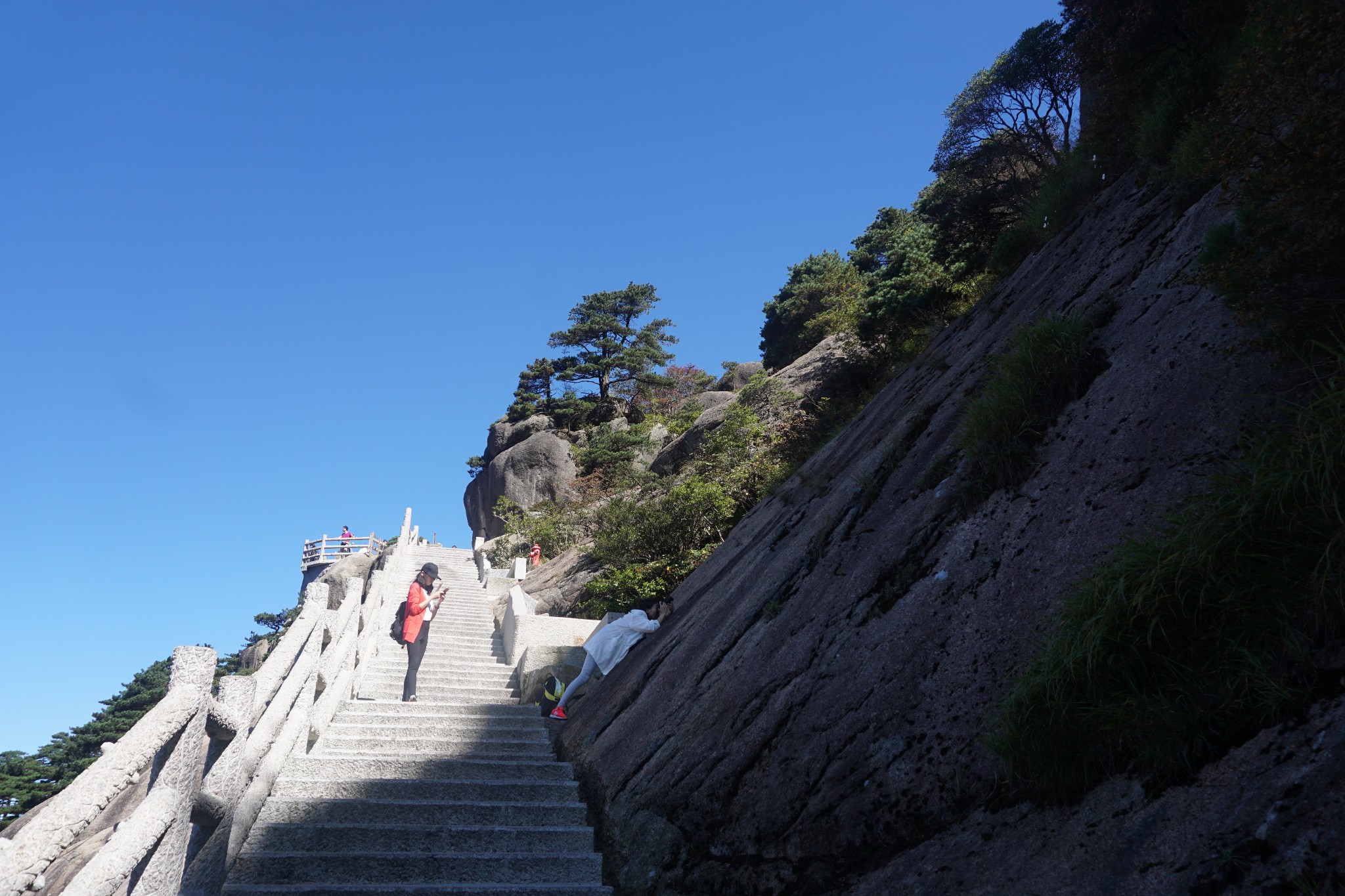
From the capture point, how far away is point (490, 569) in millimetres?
22047

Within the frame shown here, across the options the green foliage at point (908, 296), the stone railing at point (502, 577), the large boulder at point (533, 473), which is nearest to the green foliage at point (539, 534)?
the stone railing at point (502, 577)

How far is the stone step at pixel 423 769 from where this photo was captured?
5656mm

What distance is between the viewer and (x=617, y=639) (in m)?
7.61

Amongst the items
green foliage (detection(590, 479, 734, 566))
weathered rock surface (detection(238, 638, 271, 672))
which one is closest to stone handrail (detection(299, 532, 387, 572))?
weathered rock surface (detection(238, 638, 271, 672))

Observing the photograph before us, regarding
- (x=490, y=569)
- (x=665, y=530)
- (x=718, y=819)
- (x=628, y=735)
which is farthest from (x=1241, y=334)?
(x=490, y=569)

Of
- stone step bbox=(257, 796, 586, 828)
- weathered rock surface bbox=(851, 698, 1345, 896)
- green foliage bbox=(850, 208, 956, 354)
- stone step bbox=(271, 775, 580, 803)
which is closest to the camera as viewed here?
weathered rock surface bbox=(851, 698, 1345, 896)

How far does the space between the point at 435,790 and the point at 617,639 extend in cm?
244

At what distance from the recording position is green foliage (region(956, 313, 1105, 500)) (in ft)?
12.4

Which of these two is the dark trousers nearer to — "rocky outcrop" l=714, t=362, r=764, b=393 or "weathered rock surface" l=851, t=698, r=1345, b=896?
"weathered rock surface" l=851, t=698, r=1345, b=896

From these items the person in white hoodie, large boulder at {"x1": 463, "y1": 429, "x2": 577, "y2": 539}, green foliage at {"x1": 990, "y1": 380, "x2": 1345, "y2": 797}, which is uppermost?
large boulder at {"x1": 463, "y1": 429, "x2": 577, "y2": 539}

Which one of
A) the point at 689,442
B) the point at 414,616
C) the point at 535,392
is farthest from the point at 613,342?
the point at 414,616

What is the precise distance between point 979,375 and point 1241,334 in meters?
2.08

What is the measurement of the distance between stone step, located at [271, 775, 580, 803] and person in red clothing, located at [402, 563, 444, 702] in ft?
9.63

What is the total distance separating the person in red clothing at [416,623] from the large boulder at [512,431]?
29.2 metres
